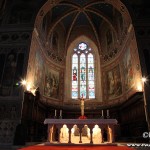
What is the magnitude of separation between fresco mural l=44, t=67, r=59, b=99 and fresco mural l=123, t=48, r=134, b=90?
8.05 metres

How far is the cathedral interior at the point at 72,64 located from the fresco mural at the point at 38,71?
0.32 ft

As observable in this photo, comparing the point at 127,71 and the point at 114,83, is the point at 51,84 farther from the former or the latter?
the point at 127,71

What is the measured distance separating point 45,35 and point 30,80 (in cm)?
760

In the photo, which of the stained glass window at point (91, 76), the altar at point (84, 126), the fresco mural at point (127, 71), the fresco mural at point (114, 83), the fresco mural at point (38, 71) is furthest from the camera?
the stained glass window at point (91, 76)

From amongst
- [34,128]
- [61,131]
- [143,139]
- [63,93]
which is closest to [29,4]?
[63,93]

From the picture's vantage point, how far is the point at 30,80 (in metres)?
14.9

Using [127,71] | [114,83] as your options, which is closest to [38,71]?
[114,83]

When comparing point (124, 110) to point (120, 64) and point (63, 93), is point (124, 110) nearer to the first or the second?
point (120, 64)

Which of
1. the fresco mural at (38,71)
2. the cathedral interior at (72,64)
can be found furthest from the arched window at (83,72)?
the fresco mural at (38,71)

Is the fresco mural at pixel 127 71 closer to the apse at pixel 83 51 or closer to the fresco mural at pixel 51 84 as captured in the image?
the apse at pixel 83 51

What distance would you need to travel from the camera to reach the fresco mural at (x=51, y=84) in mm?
19605

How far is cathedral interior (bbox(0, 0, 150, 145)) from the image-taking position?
13094mm

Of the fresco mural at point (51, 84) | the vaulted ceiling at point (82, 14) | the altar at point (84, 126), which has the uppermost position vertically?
the vaulted ceiling at point (82, 14)

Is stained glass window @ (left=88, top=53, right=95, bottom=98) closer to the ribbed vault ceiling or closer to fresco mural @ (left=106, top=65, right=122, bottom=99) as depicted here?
fresco mural @ (left=106, top=65, right=122, bottom=99)
